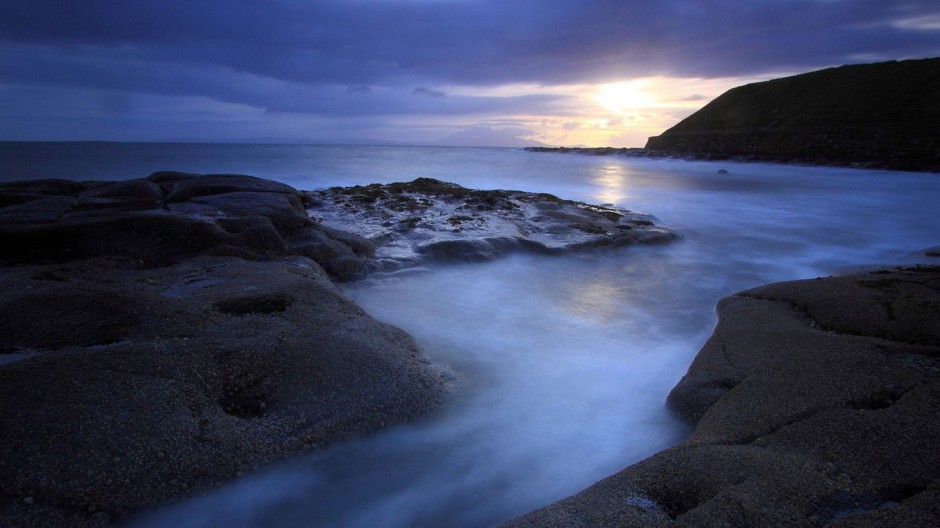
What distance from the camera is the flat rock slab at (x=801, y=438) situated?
1893 mm

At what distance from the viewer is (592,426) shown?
3379 millimetres

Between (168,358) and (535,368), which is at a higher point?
(168,358)

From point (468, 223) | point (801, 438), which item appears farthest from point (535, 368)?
point (468, 223)

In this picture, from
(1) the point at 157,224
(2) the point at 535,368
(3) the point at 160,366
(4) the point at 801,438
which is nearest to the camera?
(4) the point at 801,438

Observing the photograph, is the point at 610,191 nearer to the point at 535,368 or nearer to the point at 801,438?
the point at 535,368

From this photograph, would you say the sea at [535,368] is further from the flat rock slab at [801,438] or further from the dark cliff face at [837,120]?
the dark cliff face at [837,120]

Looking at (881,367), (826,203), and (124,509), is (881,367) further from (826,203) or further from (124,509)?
(826,203)

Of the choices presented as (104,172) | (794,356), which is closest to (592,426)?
(794,356)

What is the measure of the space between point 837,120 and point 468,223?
35457mm

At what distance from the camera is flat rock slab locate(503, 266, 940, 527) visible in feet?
6.21

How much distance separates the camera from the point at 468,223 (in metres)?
8.58

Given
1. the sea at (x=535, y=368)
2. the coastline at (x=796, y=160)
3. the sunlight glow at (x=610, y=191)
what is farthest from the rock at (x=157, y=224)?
the coastline at (x=796, y=160)

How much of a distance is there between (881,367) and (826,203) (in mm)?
14448

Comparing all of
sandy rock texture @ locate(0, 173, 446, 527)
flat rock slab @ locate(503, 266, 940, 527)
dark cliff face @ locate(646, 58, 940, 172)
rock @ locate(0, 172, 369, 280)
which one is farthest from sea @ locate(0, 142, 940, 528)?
dark cliff face @ locate(646, 58, 940, 172)
